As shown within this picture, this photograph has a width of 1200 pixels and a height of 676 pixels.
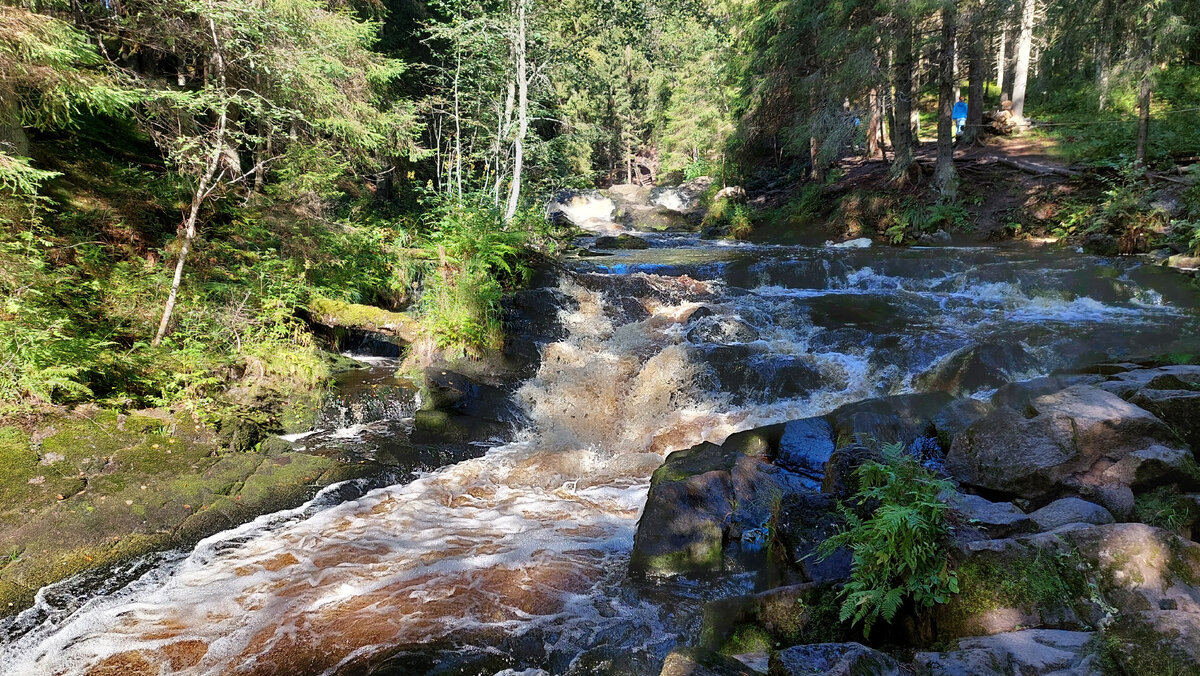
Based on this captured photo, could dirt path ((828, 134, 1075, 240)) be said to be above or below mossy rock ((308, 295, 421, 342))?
above

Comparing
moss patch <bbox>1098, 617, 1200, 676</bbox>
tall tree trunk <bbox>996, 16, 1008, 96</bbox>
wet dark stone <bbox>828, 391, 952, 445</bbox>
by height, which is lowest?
wet dark stone <bbox>828, 391, 952, 445</bbox>

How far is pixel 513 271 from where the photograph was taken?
10695 millimetres

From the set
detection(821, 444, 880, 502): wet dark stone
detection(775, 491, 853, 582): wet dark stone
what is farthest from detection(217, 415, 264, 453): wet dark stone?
detection(821, 444, 880, 502): wet dark stone

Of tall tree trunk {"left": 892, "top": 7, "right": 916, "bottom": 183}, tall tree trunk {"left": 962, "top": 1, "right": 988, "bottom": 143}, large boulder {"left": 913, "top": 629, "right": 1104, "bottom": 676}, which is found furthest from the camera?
tall tree trunk {"left": 892, "top": 7, "right": 916, "bottom": 183}

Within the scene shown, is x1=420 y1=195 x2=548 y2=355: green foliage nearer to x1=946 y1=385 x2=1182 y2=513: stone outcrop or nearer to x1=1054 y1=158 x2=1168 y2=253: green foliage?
x1=946 y1=385 x2=1182 y2=513: stone outcrop

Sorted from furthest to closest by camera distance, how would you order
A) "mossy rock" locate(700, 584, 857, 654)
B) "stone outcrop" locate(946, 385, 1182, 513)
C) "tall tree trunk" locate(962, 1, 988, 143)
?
"tall tree trunk" locate(962, 1, 988, 143) → "stone outcrop" locate(946, 385, 1182, 513) → "mossy rock" locate(700, 584, 857, 654)

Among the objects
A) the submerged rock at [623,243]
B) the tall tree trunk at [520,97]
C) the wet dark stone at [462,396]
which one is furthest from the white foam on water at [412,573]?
the submerged rock at [623,243]

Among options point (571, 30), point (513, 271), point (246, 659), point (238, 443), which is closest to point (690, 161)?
point (571, 30)

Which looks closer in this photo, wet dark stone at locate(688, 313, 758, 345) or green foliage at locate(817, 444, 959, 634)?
green foliage at locate(817, 444, 959, 634)

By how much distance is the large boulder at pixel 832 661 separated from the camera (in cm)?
248

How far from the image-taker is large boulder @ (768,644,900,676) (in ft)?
8.13

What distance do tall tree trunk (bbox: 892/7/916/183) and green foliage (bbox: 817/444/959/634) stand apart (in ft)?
53.0

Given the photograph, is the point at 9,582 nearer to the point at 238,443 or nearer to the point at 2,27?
the point at 238,443

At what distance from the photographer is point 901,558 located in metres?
3.05
